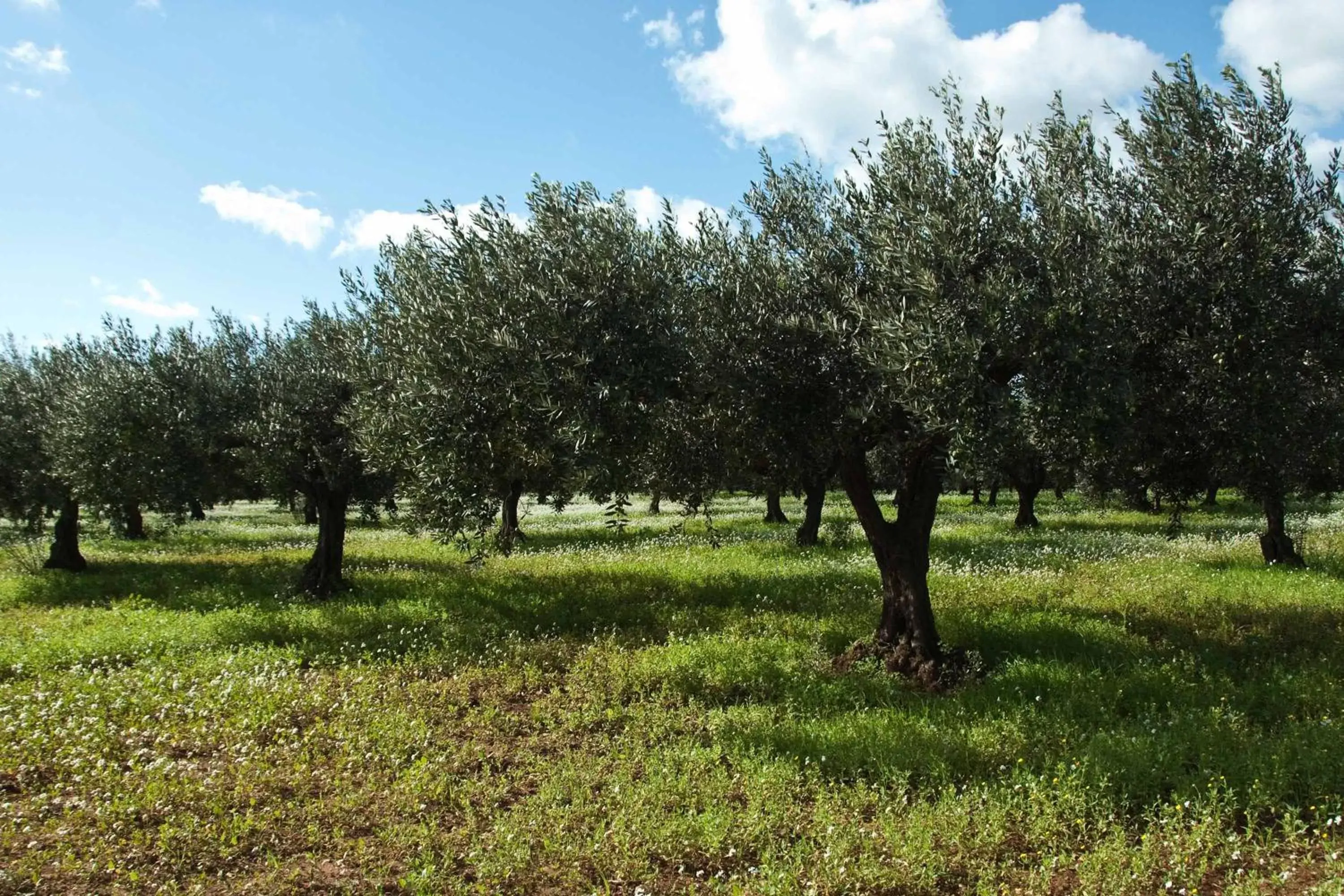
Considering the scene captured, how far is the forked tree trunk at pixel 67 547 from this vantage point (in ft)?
73.5

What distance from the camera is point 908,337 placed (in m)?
8.52

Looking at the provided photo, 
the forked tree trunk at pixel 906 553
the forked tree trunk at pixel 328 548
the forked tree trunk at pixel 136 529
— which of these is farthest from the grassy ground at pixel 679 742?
the forked tree trunk at pixel 136 529

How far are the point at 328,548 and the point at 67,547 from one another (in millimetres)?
10727

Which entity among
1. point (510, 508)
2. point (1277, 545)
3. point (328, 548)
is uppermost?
point (510, 508)

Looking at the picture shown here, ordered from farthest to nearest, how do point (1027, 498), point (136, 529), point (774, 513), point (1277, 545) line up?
point (774, 513) < point (136, 529) < point (1027, 498) < point (1277, 545)

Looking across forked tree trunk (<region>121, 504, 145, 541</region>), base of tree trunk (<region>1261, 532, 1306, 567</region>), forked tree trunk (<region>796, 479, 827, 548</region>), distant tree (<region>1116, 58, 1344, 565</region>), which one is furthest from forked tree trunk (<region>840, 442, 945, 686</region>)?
forked tree trunk (<region>121, 504, 145, 541</region>)

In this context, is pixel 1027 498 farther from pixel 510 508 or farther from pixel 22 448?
pixel 22 448

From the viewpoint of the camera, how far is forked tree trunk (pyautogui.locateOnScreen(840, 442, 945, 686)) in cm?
1118

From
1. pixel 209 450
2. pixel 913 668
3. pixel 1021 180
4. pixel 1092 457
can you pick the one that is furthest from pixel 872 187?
pixel 209 450

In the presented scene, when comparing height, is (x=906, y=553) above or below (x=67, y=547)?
above

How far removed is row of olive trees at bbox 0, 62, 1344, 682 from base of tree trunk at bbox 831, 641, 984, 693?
0.07 metres

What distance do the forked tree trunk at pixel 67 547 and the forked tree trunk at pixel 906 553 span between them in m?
22.6

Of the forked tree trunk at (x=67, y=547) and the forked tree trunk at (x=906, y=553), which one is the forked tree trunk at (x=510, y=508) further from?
the forked tree trunk at (x=67, y=547)

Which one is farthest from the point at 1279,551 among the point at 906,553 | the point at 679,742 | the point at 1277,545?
the point at 679,742
